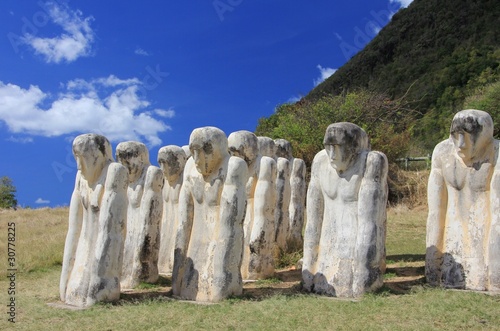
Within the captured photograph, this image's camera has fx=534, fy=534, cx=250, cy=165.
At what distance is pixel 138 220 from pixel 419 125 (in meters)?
23.8

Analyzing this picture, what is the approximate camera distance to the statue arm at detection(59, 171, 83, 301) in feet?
27.8

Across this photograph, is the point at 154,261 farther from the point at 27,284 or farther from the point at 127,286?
the point at 27,284

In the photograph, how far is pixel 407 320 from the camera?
674cm

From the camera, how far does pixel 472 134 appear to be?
842 centimetres

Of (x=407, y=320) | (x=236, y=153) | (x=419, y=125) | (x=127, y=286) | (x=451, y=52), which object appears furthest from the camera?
(x=451, y=52)

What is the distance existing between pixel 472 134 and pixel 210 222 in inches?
171

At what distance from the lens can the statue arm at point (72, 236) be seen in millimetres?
8484

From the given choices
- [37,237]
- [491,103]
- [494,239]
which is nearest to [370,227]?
[494,239]

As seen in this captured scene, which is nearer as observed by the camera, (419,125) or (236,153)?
(236,153)

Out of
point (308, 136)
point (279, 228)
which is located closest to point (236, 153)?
point (279, 228)

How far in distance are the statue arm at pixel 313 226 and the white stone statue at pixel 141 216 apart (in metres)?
3.09

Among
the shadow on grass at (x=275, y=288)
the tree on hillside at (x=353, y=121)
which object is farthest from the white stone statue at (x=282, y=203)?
the tree on hillside at (x=353, y=121)

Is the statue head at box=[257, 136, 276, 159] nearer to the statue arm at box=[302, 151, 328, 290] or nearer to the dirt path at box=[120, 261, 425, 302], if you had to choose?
the dirt path at box=[120, 261, 425, 302]

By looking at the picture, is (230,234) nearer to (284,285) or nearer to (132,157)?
(284,285)
